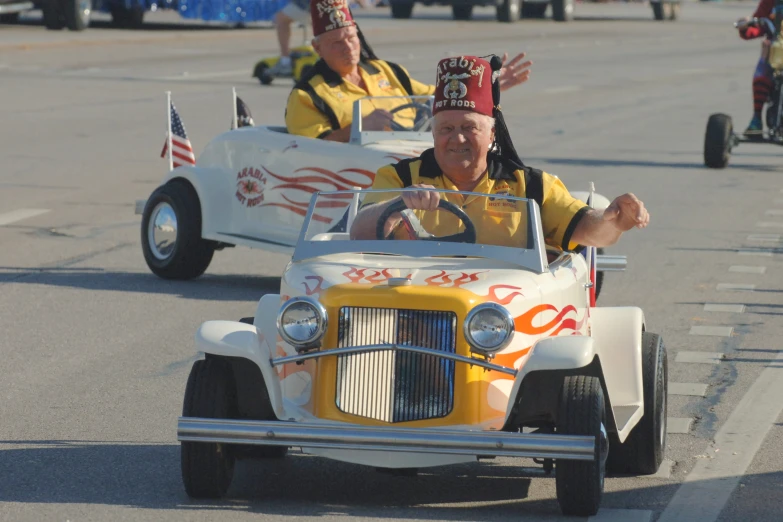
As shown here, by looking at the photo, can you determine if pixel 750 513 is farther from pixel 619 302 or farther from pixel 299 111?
pixel 299 111

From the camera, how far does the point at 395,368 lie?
5.44m

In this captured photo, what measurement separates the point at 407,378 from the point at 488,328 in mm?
325

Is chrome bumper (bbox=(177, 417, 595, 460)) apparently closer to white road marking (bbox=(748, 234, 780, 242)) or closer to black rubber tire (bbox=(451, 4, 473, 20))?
white road marking (bbox=(748, 234, 780, 242))

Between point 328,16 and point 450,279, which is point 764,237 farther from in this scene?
point 450,279

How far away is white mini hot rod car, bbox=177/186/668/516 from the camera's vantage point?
5.29 metres

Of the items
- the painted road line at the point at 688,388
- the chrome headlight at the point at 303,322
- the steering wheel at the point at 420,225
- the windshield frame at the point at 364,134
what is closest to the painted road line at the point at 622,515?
the chrome headlight at the point at 303,322

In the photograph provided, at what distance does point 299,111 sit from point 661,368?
476 cm

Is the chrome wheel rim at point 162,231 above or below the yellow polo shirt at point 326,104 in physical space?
below

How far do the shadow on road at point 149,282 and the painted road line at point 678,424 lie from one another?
3573 millimetres

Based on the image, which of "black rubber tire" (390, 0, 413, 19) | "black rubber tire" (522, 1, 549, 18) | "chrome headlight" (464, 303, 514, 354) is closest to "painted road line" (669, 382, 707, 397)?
"chrome headlight" (464, 303, 514, 354)

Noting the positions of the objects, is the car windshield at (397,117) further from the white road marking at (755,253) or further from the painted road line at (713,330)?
the white road marking at (755,253)

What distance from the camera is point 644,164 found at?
1805 centimetres

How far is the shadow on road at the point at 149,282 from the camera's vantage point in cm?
1017

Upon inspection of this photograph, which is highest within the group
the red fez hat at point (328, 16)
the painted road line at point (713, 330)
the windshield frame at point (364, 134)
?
the red fez hat at point (328, 16)
